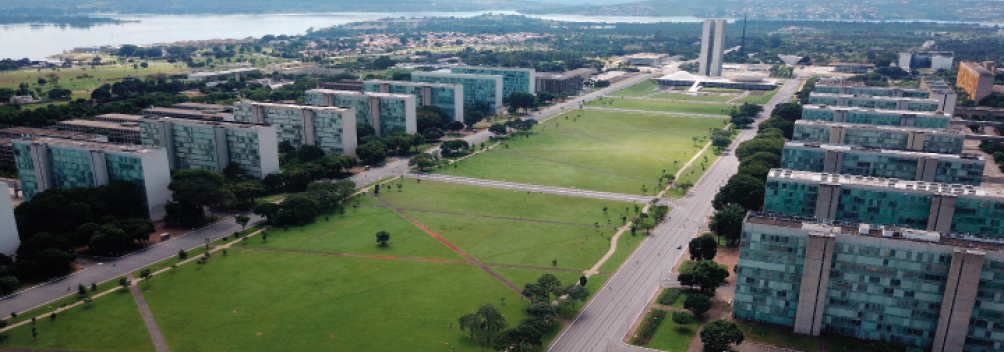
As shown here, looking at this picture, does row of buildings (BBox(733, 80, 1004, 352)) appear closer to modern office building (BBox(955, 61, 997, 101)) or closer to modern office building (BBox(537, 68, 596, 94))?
modern office building (BBox(955, 61, 997, 101))

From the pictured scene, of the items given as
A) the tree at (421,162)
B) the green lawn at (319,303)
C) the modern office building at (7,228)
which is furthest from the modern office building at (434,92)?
the modern office building at (7,228)

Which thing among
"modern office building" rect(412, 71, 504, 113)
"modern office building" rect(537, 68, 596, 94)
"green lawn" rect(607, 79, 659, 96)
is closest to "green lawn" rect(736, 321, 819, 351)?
"modern office building" rect(412, 71, 504, 113)

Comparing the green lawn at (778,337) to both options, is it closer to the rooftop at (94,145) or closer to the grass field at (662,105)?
the rooftop at (94,145)

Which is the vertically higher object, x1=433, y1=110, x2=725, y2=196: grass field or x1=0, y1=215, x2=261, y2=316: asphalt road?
x1=433, y1=110, x2=725, y2=196: grass field

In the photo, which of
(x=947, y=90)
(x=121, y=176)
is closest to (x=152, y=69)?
(x=121, y=176)

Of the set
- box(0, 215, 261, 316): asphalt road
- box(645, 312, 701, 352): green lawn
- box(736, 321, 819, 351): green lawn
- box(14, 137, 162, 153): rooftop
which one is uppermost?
box(14, 137, 162, 153): rooftop

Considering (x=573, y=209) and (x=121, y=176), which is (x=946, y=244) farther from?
(x=121, y=176)

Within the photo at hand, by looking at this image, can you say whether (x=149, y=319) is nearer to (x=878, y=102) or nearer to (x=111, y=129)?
(x=111, y=129)

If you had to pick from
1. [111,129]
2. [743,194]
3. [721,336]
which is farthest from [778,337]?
[111,129]
